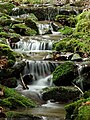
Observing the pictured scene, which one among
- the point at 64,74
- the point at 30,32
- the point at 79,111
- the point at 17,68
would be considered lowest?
the point at 30,32

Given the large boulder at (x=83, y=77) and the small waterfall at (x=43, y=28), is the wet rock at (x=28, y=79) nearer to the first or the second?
the large boulder at (x=83, y=77)

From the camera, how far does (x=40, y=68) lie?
43.2 ft

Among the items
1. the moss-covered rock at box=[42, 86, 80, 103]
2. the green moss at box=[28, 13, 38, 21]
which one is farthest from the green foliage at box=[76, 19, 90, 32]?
the moss-covered rock at box=[42, 86, 80, 103]

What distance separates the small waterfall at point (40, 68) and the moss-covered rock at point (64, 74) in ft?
2.74

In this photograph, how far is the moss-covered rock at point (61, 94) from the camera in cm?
1061

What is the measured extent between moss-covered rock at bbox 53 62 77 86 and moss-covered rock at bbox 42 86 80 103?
110cm

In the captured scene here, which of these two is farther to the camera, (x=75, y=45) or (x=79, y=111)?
(x=75, y=45)

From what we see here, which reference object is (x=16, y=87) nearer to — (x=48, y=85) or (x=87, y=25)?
(x=48, y=85)

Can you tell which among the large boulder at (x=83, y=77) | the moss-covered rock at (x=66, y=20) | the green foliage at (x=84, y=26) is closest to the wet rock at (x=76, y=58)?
the large boulder at (x=83, y=77)

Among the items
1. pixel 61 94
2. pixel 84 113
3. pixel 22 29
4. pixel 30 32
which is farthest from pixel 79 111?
pixel 30 32

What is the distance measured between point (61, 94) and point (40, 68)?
2.69 meters

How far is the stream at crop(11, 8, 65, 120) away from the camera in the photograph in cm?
908

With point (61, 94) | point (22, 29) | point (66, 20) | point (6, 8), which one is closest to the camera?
point (61, 94)

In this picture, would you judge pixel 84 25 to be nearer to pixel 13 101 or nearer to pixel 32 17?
pixel 32 17
